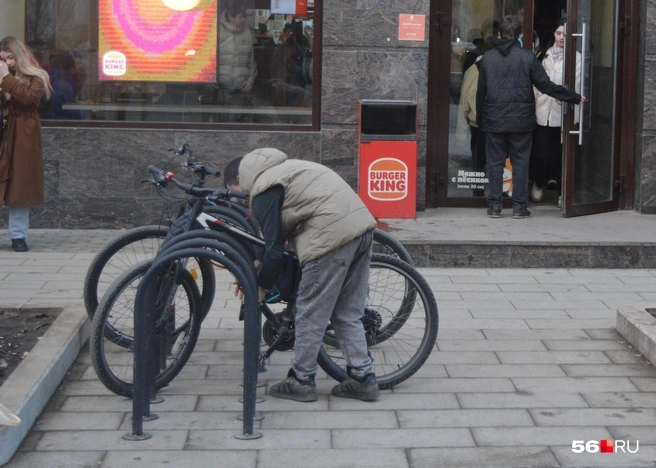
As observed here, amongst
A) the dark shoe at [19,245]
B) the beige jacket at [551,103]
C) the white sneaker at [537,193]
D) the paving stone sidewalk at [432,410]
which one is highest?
the beige jacket at [551,103]

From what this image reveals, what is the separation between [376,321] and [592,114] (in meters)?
5.13

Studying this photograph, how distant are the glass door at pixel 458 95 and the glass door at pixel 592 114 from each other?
678 mm

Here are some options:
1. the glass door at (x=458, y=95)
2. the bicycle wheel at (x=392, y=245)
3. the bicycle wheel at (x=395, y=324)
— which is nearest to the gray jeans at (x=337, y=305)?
the bicycle wheel at (x=395, y=324)

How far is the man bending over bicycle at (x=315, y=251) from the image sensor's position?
5012mm

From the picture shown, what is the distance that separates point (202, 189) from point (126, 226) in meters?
4.59

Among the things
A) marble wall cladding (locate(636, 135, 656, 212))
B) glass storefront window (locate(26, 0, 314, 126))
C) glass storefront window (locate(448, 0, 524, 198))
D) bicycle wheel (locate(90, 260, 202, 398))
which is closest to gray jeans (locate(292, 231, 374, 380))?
bicycle wheel (locate(90, 260, 202, 398))

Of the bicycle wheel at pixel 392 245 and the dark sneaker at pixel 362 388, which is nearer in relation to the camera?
the dark sneaker at pixel 362 388

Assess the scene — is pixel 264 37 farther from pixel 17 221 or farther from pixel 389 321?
Answer: pixel 389 321

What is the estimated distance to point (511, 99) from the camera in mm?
9758

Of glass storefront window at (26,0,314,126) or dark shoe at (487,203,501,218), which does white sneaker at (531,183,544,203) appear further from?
glass storefront window at (26,0,314,126)

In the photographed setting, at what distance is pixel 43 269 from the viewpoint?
8.34 m

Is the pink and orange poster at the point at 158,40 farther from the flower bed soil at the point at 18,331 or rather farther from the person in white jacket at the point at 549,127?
the flower bed soil at the point at 18,331

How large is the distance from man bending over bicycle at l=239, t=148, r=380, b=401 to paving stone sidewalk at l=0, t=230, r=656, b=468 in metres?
0.19

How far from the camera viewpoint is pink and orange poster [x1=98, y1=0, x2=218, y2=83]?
1005 centimetres
